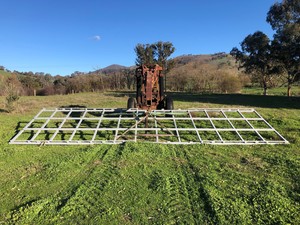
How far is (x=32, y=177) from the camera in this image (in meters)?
4.64

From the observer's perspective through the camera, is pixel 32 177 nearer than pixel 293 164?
Yes

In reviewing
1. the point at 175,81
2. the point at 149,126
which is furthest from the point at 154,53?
the point at 149,126

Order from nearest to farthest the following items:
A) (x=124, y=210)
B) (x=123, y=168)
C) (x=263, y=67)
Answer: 1. (x=124, y=210)
2. (x=123, y=168)
3. (x=263, y=67)

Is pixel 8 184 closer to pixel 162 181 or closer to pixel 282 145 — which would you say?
pixel 162 181

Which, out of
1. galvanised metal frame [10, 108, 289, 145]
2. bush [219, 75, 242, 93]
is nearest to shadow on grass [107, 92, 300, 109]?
galvanised metal frame [10, 108, 289, 145]

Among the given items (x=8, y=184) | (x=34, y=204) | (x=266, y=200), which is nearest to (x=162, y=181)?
(x=266, y=200)

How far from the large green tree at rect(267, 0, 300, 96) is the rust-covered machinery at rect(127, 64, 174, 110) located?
12.2m

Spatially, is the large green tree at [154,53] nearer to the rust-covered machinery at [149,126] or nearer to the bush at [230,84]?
the bush at [230,84]

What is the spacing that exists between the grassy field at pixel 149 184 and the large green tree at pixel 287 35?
14343 mm

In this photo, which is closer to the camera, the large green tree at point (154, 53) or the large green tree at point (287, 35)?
the large green tree at point (287, 35)

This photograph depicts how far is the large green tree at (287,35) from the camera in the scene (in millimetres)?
18234

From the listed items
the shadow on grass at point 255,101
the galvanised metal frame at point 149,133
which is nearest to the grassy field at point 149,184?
the galvanised metal frame at point 149,133

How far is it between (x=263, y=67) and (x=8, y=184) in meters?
23.8

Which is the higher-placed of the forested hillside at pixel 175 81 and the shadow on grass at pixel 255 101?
the forested hillside at pixel 175 81
